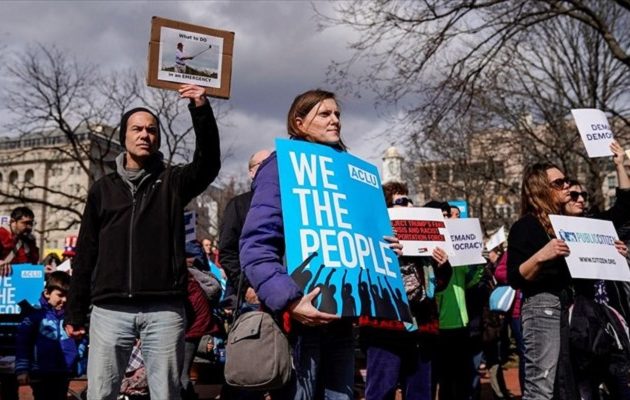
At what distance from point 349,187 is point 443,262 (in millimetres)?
2343

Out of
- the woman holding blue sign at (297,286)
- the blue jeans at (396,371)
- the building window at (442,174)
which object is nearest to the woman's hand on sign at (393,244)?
the woman holding blue sign at (297,286)

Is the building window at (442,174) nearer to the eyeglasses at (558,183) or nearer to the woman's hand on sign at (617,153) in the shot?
the woman's hand on sign at (617,153)

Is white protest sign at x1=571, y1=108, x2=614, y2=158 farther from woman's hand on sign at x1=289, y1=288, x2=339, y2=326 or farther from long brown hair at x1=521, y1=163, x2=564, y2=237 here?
woman's hand on sign at x1=289, y1=288, x2=339, y2=326

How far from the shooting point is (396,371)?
4859 mm

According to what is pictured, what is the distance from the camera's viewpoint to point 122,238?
→ 3.76 m

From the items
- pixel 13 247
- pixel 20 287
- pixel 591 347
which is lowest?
Result: pixel 591 347

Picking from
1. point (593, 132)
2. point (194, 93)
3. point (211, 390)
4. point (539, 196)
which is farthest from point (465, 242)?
point (211, 390)

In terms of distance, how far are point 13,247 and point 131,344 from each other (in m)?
4.75

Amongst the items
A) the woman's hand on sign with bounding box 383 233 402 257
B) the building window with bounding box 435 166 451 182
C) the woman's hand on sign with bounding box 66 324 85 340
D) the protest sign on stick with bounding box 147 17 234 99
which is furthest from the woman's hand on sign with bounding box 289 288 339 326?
the building window with bounding box 435 166 451 182

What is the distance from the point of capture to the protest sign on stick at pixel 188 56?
143 inches

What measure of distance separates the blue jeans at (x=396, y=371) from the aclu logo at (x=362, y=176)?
1923 millimetres

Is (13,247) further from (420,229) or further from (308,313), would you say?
(308,313)

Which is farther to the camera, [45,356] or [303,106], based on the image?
[45,356]

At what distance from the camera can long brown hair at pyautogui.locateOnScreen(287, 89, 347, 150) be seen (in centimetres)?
318
